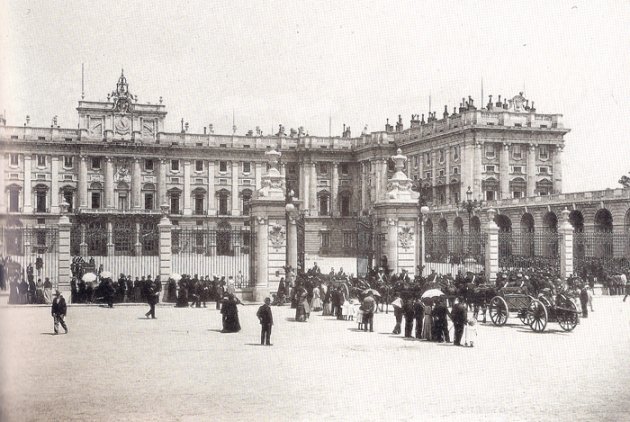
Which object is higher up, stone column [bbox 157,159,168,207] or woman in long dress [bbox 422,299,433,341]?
stone column [bbox 157,159,168,207]

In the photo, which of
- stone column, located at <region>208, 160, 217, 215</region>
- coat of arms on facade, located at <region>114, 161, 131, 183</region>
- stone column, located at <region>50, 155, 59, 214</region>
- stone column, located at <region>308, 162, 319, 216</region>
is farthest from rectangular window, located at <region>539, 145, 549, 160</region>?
stone column, located at <region>50, 155, 59, 214</region>

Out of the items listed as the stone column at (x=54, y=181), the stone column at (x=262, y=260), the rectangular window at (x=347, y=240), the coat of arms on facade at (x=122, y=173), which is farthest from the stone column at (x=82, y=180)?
the stone column at (x=262, y=260)

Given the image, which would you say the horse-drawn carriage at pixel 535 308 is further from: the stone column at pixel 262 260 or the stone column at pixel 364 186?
the stone column at pixel 364 186

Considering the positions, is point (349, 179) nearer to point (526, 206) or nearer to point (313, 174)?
point (313, 174)

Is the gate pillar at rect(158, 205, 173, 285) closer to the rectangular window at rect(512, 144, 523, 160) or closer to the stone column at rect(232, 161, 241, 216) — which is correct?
the rectangular window at rect(512, 144, 523, 160)

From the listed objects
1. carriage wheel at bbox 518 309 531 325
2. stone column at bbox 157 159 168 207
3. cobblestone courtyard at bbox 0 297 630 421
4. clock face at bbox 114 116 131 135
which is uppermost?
clock face at bbox 114 116 131 135

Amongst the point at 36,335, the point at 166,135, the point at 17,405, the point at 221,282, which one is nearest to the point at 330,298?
the point at 221,282
